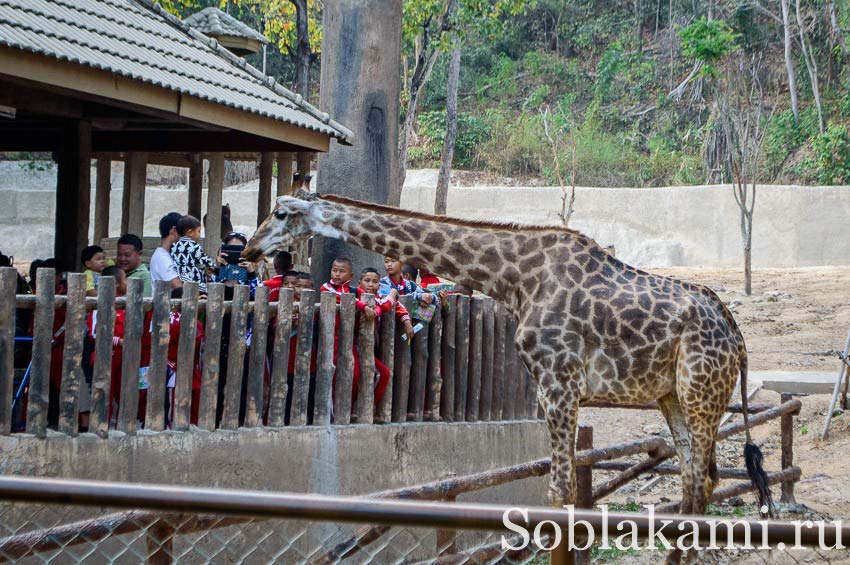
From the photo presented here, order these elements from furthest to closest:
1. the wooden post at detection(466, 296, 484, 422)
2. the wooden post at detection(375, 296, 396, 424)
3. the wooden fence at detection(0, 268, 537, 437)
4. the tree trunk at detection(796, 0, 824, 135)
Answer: the tree trunk at detection(796, 0, 824, 135) < the wooden post at detection(466, 296, 484, 422) < the wooden post at detection(375, 296, 396, 424) < the wooden fence at detection(0, 268, 537, 437)

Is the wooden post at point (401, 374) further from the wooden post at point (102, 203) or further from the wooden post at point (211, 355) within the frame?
the wooden post at point (102, 203)

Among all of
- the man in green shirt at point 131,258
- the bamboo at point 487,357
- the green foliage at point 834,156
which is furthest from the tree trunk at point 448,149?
the man in green shirt at point 131,258

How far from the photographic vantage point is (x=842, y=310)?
18.3m

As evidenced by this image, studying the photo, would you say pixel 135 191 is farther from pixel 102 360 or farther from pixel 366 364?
pixel 102 360

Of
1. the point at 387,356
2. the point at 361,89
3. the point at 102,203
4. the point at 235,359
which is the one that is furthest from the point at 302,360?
the point at 102,203

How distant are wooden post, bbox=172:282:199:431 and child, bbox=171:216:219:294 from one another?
1.54 m

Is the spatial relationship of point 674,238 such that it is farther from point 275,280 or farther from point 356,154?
point 275,280

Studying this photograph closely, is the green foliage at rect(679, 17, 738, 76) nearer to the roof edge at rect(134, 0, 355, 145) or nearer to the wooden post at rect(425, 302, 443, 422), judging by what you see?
the roof edge at rect(134, 0, 355, 145)

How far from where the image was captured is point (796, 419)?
12.0 m

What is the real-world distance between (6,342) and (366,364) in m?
2.49

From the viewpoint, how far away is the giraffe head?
667 cm

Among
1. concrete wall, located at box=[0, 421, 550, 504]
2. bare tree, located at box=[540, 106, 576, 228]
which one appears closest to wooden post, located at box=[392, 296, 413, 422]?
concrete wall, located at box=[0, 421, 550, 504]

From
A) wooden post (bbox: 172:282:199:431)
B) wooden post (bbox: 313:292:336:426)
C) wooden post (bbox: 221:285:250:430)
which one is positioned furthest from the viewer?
wooden post (bbox: 313:292:336:426)

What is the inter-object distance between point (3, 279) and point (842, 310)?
15.9 meters
